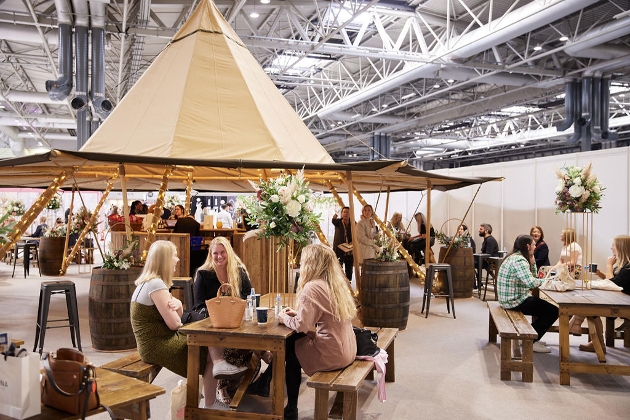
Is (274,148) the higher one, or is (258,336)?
(274,148)

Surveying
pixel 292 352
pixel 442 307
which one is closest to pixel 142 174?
pixel 442 307

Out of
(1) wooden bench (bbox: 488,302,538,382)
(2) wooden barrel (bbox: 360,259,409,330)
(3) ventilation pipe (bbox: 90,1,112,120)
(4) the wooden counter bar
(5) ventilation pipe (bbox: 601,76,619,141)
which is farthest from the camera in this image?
(5) ventilation pipe (bbox: 601,76,619,141)

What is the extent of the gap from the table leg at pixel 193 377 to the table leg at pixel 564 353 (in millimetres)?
3241

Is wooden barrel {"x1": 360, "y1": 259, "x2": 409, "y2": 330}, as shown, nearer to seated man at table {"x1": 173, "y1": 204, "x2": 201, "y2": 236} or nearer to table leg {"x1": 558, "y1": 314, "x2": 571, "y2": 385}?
table leg {"x1": 558, "y1": 314, "x2": 571, "y2": 385}

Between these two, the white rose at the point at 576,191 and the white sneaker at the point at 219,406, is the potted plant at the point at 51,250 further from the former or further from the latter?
the white rose at the point at 576,191

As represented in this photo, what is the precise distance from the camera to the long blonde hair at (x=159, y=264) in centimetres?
412

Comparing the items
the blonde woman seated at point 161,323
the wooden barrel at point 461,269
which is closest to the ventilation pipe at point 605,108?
the wooden barrel at point 461,269

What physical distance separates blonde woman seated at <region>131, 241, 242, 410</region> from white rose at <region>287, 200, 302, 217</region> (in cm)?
85

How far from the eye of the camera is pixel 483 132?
2191cm

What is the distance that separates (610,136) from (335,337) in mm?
10882

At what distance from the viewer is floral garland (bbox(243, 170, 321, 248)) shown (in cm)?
431

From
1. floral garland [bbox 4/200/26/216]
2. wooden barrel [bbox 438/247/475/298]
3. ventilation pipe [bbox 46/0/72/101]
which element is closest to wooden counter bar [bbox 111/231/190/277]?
ventilation pipe [bbox 46/0/72/101]

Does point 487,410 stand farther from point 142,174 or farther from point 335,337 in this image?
point 142,174

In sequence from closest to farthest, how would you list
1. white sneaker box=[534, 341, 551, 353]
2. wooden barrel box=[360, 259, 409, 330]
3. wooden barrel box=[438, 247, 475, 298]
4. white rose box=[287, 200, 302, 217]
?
1. white rose box=[287, 200, 302, 217]
2. white sneaker box=[534, 341, 551, 353]
3. wooden barrel box=[360, 259, 409, 330]
4. wooden barrel box=[438, 247, 475, 298]
